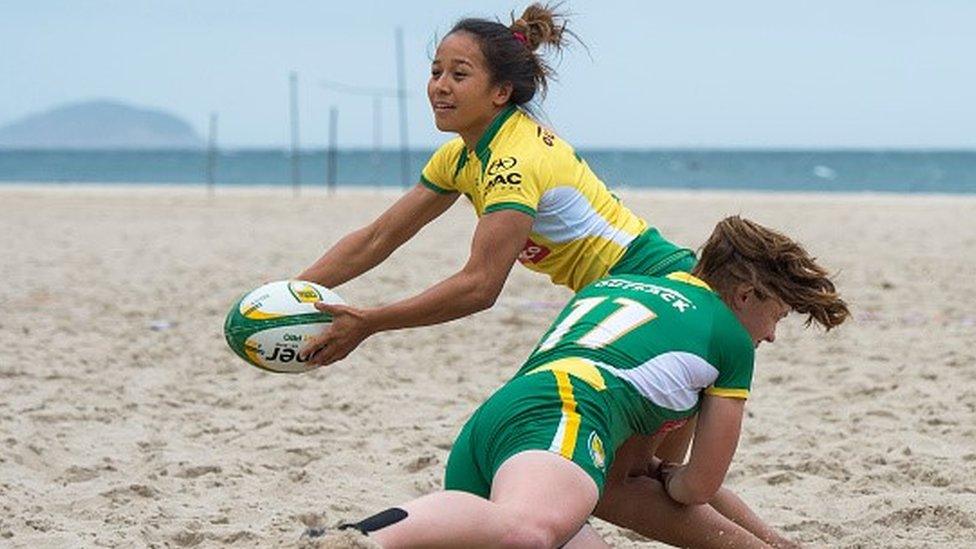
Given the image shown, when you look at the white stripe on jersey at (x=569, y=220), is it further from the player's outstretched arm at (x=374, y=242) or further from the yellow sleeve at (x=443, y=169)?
→ the player's outstretched arm at (x=374, y=242)

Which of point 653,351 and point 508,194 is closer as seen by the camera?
point 653,351

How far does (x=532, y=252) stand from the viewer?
13.8 ft

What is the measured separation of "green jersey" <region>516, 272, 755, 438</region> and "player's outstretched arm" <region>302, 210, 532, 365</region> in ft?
0.88

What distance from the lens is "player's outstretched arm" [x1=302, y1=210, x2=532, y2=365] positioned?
3.86m

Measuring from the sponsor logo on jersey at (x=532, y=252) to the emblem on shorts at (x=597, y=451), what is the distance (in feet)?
2.82

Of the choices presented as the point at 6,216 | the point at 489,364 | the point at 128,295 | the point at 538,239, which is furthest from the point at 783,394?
the point at 6,216

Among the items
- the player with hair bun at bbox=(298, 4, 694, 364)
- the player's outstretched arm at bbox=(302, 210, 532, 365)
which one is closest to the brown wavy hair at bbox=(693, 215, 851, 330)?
the player with hair bun at bbox=(298, 4, 694, 364)

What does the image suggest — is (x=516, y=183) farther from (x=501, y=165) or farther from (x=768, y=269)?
(x=768, y=269)

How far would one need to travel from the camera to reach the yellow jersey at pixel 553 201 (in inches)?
155

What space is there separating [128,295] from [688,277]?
299 inches

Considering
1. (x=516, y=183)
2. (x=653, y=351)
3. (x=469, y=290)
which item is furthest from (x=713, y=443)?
(x=516, y=183)

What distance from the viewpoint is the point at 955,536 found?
14.2 feet

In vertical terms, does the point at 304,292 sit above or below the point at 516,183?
below

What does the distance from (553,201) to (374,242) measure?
787mm
